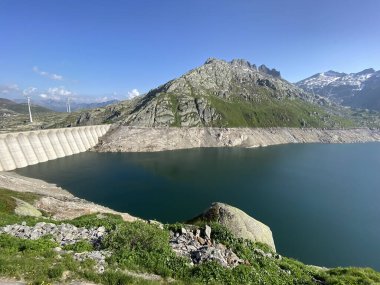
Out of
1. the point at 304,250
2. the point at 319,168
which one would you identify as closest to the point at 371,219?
the point at 304,250

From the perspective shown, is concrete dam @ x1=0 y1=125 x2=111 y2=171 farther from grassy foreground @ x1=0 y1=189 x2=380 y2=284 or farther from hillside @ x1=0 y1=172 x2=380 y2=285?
grassy foreground @ x1=0 y1=189 x2=380 y2=284

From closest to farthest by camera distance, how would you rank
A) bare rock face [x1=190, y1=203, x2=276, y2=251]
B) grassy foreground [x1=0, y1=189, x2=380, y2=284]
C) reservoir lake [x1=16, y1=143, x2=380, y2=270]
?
1. grassy foreground [x1=0, y1=189, x2=380, y2=284]
2. bare rock face [x1=190, y1=203, x2=276, y2=251]
3. reservoir lake [x1=16, y1=143, x2=380, y2=270]

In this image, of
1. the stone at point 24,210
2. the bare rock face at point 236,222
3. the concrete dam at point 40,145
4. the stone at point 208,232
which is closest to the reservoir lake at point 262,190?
the concrete dam at point 40,145

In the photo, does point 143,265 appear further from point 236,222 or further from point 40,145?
point 40,145

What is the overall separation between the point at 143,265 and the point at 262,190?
93.4 meters

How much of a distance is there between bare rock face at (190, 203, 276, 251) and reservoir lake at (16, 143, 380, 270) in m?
28.1

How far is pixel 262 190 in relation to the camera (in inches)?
4313

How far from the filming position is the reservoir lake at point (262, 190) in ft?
230

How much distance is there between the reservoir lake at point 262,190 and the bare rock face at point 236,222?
92.1 ft

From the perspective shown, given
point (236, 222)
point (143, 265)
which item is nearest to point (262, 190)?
point (236, 222)

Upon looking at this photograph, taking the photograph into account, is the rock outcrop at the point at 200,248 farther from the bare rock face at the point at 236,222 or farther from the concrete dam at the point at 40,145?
the concrete dam at the point at 40,145

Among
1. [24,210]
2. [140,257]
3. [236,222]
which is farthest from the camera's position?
[24,210]

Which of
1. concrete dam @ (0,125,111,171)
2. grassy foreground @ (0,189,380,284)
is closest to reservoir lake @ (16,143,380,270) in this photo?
concrete dam @ (0,125,111,171)

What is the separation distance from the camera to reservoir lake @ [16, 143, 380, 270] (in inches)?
2758
